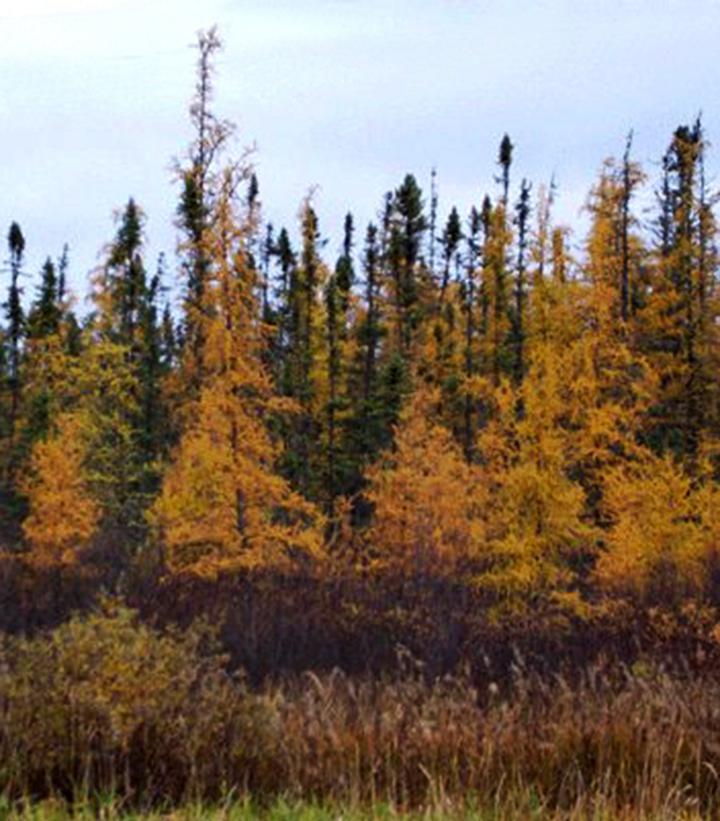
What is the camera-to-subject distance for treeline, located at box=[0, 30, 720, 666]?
64.9ft

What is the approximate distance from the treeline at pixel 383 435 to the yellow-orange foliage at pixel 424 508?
94mm

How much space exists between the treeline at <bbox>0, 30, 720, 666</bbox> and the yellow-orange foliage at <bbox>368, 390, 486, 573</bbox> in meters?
0.09

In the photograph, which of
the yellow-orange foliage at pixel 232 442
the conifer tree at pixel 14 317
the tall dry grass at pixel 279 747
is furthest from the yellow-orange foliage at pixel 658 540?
the conifer tree at pixel 14 317

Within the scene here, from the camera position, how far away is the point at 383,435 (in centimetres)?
4044

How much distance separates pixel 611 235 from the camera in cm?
3556

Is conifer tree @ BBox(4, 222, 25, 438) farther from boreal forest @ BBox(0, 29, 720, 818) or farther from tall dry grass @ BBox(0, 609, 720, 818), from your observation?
tall dry grass @ BBox(0, 609, 720, 818)

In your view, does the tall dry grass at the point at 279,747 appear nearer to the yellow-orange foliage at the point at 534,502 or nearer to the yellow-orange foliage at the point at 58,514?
the yellow-orange foliage at the point at 534,502

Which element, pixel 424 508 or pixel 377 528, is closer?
pixel 424 508

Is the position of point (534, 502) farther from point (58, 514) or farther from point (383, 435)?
point (383, 435)

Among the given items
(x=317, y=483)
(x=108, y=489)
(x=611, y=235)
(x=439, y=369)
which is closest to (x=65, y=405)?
(x=108, y=489)

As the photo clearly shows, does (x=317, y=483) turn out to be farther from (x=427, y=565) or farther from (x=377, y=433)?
(x=427, y=565)

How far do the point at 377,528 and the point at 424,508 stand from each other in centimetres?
404

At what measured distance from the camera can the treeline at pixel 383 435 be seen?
64.9ft

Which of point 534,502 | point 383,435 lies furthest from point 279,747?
point 383,435
